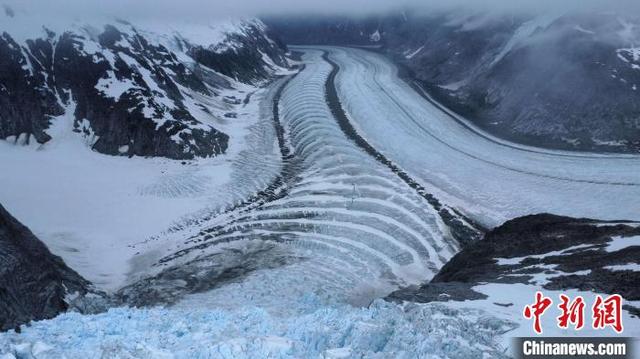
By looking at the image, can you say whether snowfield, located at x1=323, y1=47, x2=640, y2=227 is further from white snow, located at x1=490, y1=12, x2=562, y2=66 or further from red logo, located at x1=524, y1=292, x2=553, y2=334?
red logo, located at x1=524, y1=292, x2=553, y2=334

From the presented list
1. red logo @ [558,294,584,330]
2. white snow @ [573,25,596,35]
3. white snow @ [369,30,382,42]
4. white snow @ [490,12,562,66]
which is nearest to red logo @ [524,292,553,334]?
red logo @ [558,294,584,330]

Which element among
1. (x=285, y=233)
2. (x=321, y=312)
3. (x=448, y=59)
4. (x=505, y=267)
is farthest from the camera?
(x=448, y=59)

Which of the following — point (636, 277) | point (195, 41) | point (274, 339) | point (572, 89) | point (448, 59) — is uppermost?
point (448, 59)

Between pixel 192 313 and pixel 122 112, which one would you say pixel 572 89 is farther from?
pixel 192 313

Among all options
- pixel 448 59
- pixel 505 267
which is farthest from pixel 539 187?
pixel 448 59

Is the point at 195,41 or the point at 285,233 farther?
the point at 195,41

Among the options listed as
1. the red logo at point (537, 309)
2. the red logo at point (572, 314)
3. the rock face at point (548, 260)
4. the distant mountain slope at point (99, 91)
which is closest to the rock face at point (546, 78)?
the rock face at point (548, 260)
